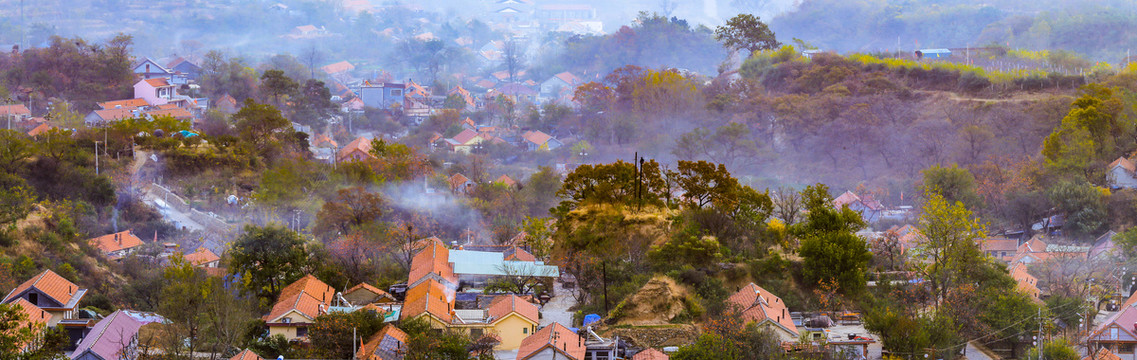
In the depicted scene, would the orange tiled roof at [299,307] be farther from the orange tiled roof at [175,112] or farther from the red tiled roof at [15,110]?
the red tiled roof at [15,110]

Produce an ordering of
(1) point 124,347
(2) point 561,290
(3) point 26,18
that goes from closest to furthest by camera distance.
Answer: (1) point 124,347, (2) point 561,290, (3) point 26,18

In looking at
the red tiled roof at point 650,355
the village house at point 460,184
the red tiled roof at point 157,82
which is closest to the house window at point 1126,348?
the red tiled roof at point 650,355

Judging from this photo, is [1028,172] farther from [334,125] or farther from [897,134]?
[334,125]

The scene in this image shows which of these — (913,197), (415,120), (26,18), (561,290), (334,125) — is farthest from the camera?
(26,18)

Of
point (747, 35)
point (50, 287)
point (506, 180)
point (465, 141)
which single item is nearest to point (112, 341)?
point (50, 287)

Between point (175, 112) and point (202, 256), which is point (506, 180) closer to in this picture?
point (175, 112)

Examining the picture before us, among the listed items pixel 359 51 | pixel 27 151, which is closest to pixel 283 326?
pixel 27 151
